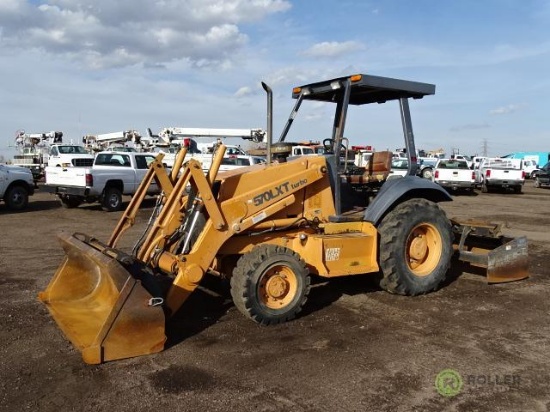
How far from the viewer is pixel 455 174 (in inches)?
977

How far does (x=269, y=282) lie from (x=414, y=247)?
223 cm

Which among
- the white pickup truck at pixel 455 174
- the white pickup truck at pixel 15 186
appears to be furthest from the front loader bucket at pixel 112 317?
the white pickup truck at pixel 455 174

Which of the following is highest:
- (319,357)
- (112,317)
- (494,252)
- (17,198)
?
(17,198)

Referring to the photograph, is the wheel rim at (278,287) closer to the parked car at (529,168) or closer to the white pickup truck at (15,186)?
the white pickup truck at (15,186)

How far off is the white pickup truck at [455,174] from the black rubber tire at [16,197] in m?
17.7

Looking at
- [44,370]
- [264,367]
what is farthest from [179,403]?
[44,370]

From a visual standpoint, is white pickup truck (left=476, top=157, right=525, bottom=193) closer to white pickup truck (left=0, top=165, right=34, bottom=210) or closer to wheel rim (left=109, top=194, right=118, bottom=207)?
wheel rim (left=109, top=194, right=118, bottom=207)

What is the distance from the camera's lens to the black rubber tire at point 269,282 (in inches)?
203

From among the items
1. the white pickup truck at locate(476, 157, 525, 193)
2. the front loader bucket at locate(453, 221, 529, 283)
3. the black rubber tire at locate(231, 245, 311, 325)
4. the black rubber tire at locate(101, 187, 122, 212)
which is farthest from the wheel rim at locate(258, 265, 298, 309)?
the white pickup truck at locate(476, 157, 525, 193)

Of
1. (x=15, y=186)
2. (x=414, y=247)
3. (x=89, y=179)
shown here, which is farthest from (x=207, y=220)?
(x=15, y=186)

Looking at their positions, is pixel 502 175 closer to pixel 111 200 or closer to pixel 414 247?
pixel 111 200

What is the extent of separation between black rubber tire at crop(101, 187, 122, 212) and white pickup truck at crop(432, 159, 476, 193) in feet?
49.7

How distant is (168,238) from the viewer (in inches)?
223

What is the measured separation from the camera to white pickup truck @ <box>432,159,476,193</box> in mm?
24703
